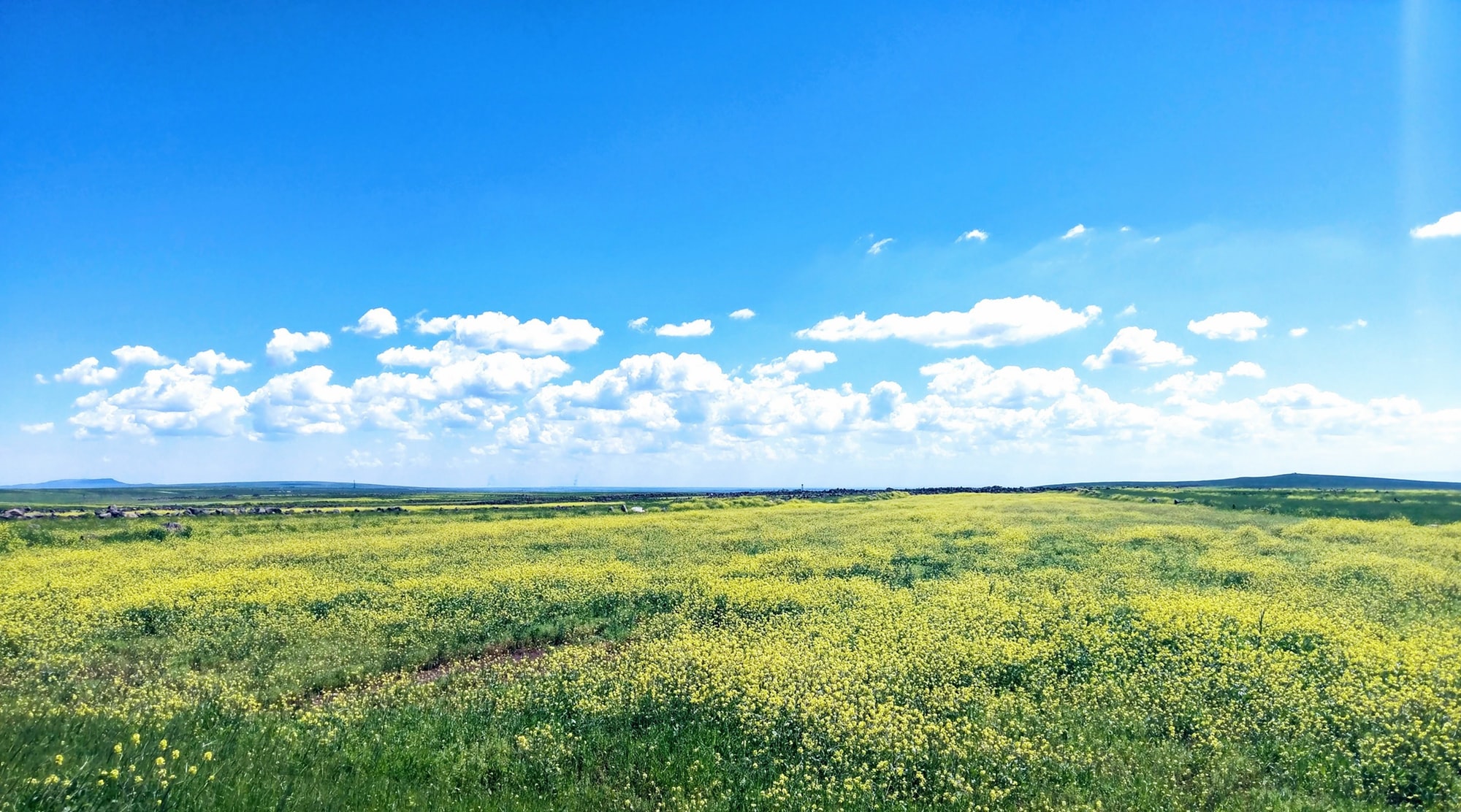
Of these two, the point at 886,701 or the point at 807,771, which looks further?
the point at 886,701

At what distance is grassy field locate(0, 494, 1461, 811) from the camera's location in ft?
25.7

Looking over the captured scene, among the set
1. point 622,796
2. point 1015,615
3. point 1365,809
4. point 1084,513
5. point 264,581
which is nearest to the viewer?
point 1365,809

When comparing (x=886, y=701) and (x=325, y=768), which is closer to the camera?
(x=325, y=768)

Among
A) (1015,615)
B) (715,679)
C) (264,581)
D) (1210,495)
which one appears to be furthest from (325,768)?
(1210,495)

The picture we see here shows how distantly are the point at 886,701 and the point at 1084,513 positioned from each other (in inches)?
1633

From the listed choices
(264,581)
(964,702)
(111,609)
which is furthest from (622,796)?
(264,581)

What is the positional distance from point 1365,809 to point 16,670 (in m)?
21.0

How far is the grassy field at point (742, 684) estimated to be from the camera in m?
7.83

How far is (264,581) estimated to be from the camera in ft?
68.7

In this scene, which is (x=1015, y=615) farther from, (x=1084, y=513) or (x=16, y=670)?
(x=1084, y=513)

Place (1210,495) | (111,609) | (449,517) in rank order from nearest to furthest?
(111,609) < (449,517) < (1210,495)

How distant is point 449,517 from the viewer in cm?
5266

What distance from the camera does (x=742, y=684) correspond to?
10.9 metres

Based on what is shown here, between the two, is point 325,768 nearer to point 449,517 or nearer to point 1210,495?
point 449,517
